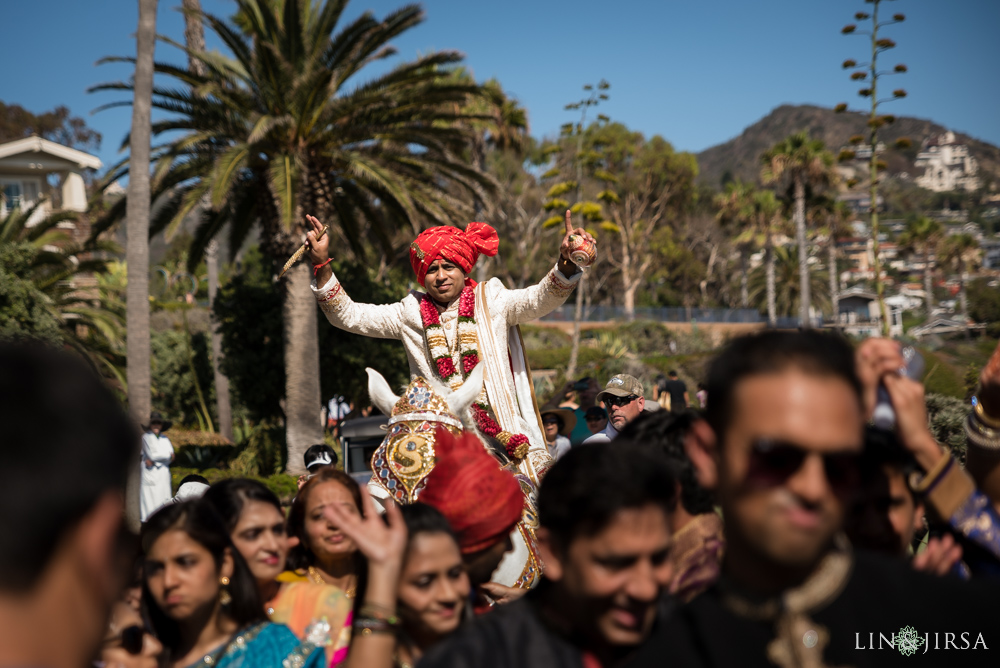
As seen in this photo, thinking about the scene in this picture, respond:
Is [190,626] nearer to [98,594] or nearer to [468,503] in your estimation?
[468,503]

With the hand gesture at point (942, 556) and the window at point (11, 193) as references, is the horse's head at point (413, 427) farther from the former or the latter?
the window at point (11, 193)

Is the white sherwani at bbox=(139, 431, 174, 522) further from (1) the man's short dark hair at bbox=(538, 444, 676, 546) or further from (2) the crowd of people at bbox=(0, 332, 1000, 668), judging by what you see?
(1) the man's short dark hair at bbox=(538, 444, 676, 546)

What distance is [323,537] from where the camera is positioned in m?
3.22

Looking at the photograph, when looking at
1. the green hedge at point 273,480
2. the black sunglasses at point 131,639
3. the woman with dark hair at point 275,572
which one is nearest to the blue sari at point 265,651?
the black sunglasses at point 131,639

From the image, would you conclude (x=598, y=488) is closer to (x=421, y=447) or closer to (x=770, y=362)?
(x=770, y=362)

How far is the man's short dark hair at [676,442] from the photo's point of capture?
98.5 inches

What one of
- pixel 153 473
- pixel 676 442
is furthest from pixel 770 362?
pixel 153 473

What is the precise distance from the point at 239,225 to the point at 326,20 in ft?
12.6

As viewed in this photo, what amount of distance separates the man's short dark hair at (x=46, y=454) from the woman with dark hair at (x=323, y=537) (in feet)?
6.48

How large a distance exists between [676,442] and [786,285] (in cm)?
6890

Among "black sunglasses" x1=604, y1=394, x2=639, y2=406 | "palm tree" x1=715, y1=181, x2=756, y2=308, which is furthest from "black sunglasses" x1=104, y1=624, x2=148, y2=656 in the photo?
"palm tree" x1=715, y1=181, x2=756, y2=308

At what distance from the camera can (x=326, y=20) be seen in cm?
1248

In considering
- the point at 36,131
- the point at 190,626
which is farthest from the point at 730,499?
the point at 36,131

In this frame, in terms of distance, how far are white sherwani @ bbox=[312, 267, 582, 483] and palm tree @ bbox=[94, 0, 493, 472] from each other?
24.3 ft
